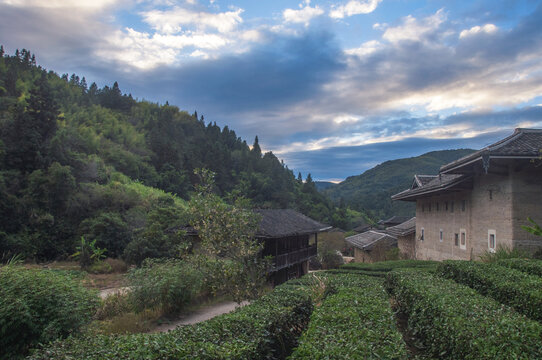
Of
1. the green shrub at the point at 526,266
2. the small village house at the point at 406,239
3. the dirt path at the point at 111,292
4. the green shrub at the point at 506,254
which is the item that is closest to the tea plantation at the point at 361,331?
the green shrub at the point at 526,266

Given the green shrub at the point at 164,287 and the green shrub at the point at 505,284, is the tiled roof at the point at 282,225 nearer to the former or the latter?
the green shrub at the point at 164,287

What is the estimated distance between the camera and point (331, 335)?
4.21 metres

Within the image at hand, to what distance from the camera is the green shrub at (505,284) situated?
597 cm

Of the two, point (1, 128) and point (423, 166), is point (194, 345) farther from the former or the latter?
point (423, 166)

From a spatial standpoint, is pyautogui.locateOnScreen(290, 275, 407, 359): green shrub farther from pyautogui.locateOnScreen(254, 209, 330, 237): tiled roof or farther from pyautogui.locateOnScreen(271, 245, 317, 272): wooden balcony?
pyautogui.locateOnScreen(271, 245, 317, 272): wooden balcony

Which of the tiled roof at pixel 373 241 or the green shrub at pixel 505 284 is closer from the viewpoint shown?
the green shrub at pixel 505 284

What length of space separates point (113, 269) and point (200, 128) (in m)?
68.1

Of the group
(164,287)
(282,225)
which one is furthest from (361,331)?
(282,225)

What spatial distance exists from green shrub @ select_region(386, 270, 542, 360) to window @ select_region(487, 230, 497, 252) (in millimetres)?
7128

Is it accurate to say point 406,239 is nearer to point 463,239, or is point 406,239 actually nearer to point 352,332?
point 463,239

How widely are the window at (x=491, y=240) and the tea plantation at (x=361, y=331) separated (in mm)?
5850

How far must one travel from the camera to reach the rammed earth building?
1122 centimetres

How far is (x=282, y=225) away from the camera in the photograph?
2253 cm

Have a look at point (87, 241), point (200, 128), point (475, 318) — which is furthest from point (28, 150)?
point (200, 128)
